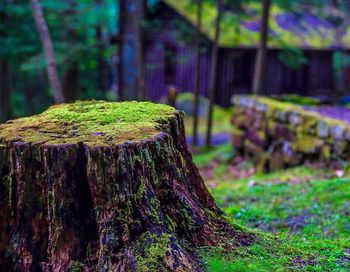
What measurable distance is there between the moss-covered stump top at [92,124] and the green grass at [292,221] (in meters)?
0.95

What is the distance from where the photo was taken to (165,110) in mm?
4027

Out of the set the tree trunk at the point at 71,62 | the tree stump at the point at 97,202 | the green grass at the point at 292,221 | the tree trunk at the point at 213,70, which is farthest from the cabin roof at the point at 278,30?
the tree stump at the point at 97,202

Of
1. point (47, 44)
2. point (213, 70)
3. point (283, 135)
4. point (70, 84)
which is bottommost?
point (70, 84)

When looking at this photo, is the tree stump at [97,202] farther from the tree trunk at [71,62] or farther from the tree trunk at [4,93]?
the tree trunk at [4,93]

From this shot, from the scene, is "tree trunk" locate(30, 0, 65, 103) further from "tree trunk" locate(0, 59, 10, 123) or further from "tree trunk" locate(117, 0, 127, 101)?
"tree trunk" locate(0, 59, 10, 123)

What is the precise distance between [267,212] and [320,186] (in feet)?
5.26

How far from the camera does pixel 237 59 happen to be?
23.8 meters

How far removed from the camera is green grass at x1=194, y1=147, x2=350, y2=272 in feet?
10.8

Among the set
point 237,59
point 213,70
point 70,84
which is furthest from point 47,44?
point 237,59

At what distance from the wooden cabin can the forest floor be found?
33.1 ft

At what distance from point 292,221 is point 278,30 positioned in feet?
62.8

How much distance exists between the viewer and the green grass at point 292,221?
328 cm

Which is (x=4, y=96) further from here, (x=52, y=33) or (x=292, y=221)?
(x=292, y=221)

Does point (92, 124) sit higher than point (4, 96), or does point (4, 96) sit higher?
point (92, 124)
